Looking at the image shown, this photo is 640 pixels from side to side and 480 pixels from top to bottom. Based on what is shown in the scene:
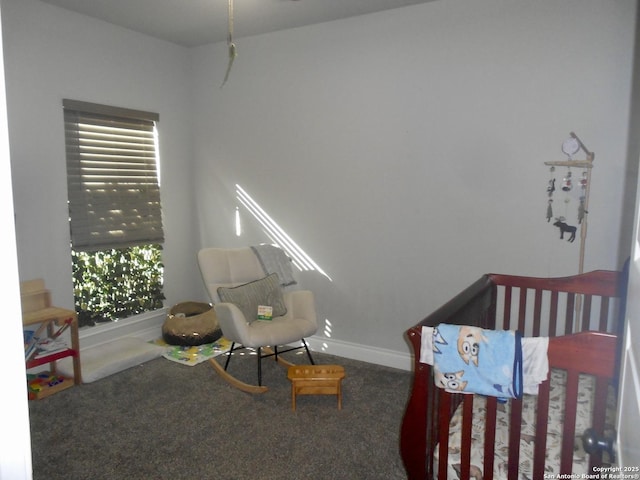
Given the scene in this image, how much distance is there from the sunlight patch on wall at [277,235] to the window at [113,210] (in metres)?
0.73

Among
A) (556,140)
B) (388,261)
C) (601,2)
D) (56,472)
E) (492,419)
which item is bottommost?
(56,472)

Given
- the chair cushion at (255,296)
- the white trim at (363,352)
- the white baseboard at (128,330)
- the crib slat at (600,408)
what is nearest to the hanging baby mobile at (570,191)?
the white trim at (363,352)

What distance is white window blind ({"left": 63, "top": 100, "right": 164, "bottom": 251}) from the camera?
3.36 meters

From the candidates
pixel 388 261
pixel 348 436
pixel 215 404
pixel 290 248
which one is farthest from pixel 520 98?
pixel 215 404

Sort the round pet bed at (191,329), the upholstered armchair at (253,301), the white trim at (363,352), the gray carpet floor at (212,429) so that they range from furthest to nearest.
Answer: the round pet bed at (191,329) < the white trim at (363,352) < the upholstered armchair at (253,301) < the gray carpet floor at (212,429)

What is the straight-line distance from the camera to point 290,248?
3.75 meters

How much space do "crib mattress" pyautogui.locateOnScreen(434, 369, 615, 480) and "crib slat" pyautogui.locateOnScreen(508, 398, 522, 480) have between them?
0.05 m

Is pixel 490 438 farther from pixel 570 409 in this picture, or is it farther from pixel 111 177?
pixel 111 177

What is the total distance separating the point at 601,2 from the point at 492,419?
92.7 inches

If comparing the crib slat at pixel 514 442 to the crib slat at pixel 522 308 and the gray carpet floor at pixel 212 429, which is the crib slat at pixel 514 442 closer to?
the gray carpet floor at pixel 212 429

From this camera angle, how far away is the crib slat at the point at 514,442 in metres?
1.42

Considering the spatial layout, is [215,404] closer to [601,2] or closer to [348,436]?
[348,436]

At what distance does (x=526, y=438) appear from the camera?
1.64m

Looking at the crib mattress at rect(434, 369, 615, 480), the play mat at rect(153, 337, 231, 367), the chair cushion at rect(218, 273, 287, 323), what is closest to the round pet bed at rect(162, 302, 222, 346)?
the play mat at rect(153, 337, 231, 367)
